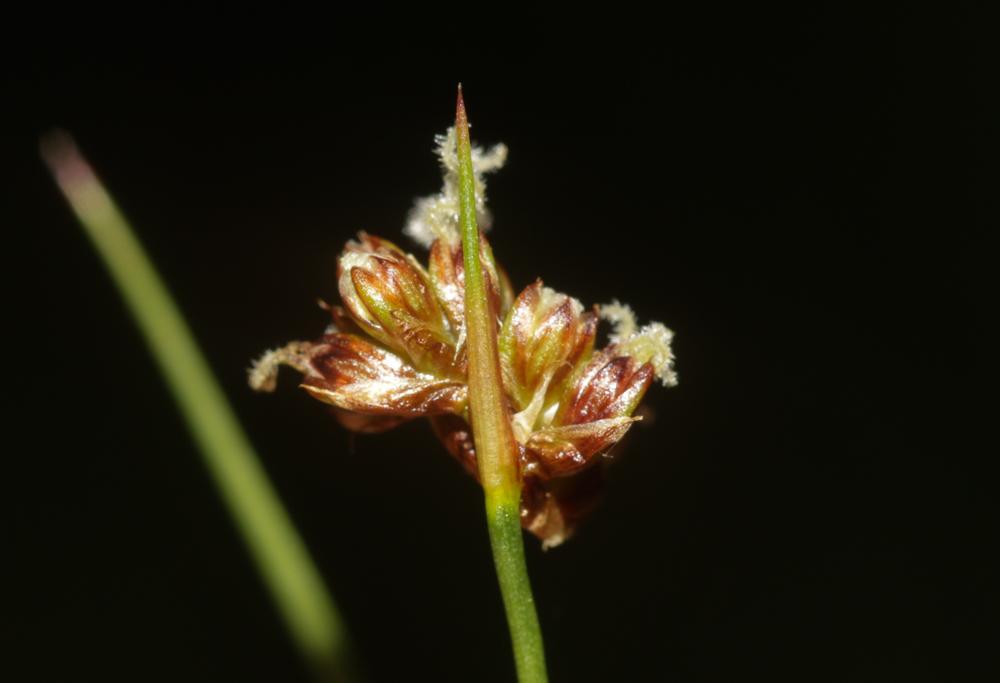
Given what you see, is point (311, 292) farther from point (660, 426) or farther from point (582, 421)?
point (582, 421)

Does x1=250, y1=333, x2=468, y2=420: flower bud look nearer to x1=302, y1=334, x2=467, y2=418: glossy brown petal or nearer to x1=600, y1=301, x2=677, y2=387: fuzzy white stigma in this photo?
x1=302, y1=334, x2=467, y2=418: glossy brown petal

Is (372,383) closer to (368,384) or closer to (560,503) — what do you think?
(368,384)

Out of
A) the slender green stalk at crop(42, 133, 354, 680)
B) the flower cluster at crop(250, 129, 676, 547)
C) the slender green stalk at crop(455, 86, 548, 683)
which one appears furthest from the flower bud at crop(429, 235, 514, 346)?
the slender green stalk at crop(42, 133, 354, 680)

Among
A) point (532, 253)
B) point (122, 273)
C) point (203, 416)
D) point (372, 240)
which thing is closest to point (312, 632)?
point (203, 416)

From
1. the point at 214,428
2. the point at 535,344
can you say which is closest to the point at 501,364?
the point at 535,344

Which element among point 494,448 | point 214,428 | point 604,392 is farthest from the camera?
point 214,428

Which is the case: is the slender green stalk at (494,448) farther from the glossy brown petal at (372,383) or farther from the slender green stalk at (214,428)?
the slender green stalk at (214,428)

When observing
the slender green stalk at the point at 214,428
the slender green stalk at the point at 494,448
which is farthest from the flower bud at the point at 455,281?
the slender green stalk at the point at 214,428
